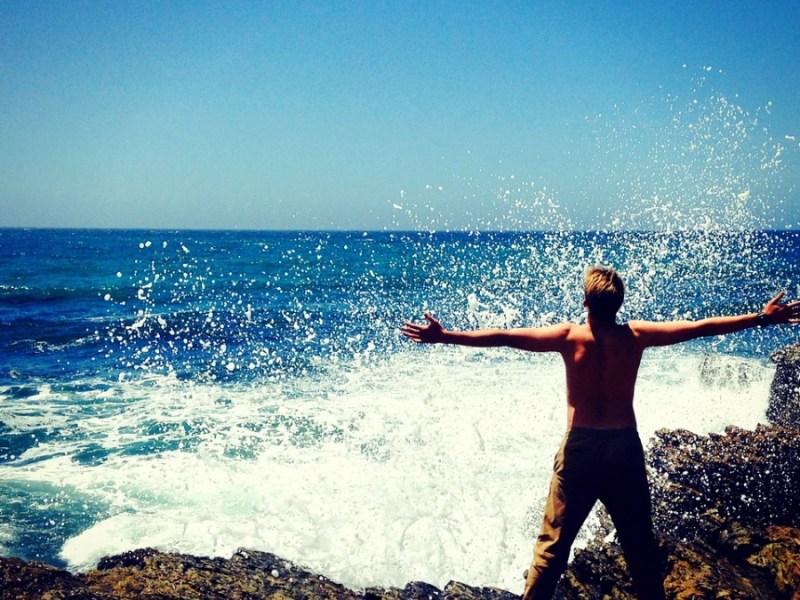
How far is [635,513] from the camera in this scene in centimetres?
302

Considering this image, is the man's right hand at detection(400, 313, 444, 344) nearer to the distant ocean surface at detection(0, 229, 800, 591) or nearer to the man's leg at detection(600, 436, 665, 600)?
the man's leg at detection(600, 436, 665, 600)

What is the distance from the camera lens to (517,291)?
31.6 metres

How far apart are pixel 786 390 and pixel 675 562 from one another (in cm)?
683

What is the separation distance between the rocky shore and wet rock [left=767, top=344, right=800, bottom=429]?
354cm

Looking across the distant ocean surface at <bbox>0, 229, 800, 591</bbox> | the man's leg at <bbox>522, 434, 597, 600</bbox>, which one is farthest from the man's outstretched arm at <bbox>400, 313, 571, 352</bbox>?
the distant ocean surface at <bbox>0, 229, 800, 591</bbox>

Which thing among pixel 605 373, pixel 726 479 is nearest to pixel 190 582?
pixel 605 373

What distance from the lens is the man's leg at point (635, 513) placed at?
117 inches

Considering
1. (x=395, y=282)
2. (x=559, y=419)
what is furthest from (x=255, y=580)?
(x=395, y=282)

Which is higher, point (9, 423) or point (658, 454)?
point (658, 454)

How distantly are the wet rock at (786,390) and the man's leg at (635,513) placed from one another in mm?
6630

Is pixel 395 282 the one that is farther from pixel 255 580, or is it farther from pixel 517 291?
pixel 255 580

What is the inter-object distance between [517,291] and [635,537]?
1146 inches

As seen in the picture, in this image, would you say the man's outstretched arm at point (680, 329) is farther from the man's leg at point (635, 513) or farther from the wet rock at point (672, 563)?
the wet rock at point (672, 563)

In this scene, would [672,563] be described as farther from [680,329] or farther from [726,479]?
[680,329]
